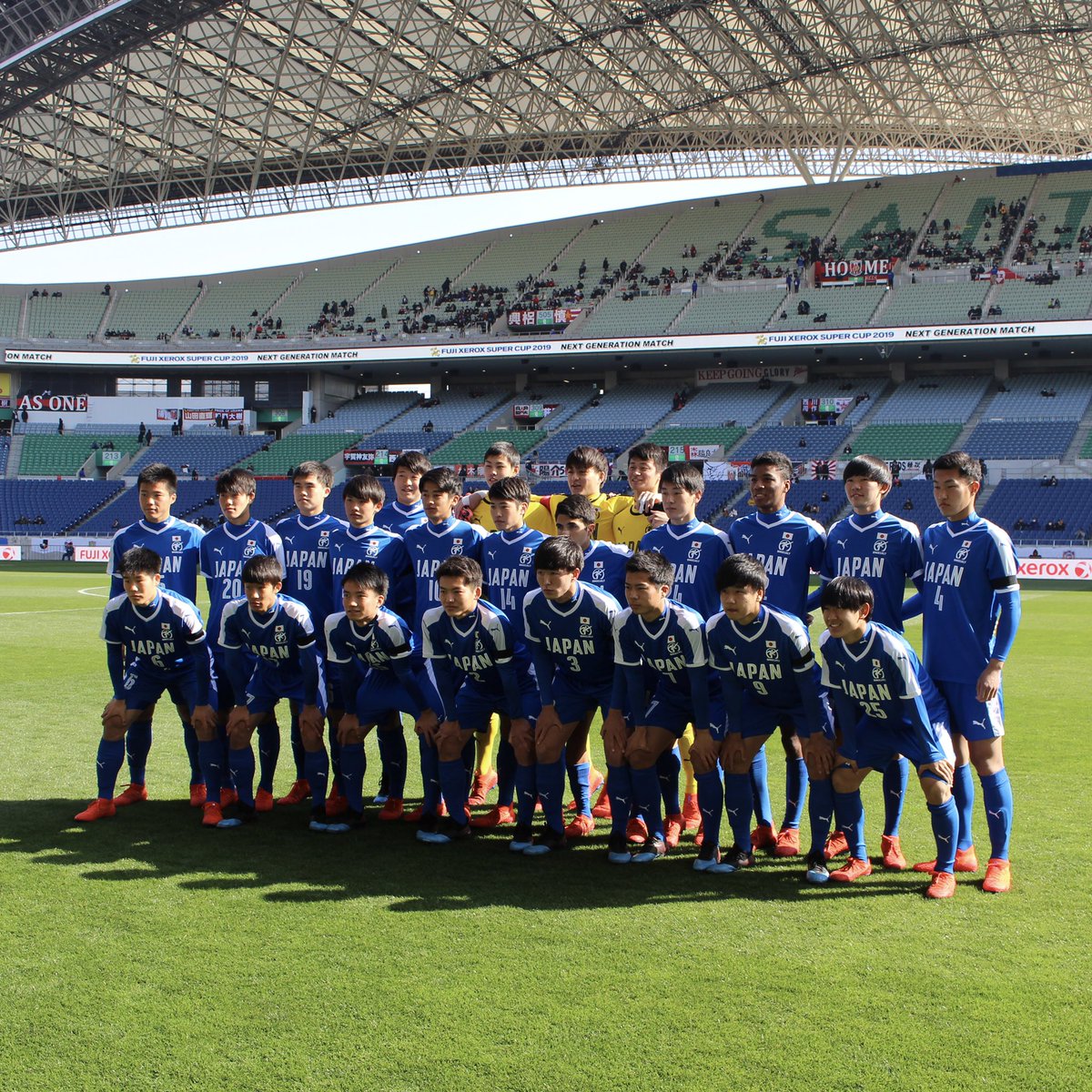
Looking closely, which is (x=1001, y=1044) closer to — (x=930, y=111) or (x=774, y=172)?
(x=930, y=111)

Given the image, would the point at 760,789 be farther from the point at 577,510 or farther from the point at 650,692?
the point at 577,510

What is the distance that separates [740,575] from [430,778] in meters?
2.27

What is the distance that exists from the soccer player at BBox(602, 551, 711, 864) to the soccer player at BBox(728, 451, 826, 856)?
2.24 feet

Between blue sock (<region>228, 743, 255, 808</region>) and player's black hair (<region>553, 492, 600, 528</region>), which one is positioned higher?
player's black hair (<region>553, 492, 600, 528</region>)

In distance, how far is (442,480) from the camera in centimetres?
682

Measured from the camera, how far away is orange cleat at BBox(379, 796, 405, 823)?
6570 millimetres

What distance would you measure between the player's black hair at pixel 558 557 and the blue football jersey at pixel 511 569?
778 mm

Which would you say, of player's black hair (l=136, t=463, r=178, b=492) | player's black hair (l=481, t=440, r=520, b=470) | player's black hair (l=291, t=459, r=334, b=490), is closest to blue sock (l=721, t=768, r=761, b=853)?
player's black hair (l=481, t=440, r=520, b=470)

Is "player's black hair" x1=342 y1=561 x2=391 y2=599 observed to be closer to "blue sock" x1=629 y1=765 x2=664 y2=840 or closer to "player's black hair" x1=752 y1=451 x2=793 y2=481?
"blue sock" x1=629 y1=765 x2=664 y2=840

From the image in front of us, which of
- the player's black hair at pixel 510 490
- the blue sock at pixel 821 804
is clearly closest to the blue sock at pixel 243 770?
the player's black hair at pixel 510 490

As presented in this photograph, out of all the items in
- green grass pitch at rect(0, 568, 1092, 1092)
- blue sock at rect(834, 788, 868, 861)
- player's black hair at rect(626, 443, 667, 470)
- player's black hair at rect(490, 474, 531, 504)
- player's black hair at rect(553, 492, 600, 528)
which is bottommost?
green grass pitch at rect(0, 568, 1092, 1092)

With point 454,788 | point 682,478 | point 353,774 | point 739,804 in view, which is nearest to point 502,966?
point 739,804

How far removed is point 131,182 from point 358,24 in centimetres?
1531

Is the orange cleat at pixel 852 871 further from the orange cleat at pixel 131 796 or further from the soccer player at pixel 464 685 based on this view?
the orange cleat at pixel 131 796
